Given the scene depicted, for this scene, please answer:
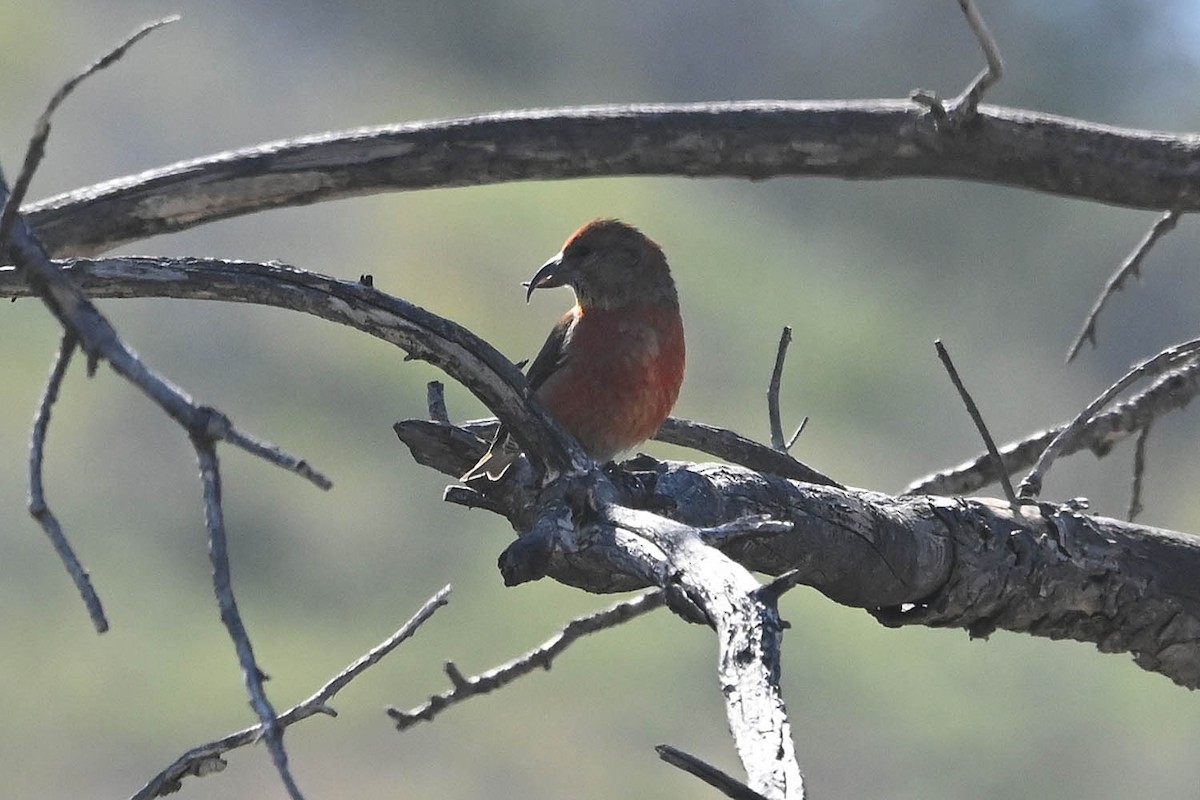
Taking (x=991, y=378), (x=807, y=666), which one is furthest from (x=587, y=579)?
(x=991, y=378)

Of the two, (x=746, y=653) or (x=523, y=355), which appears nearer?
(x=746, y=653)

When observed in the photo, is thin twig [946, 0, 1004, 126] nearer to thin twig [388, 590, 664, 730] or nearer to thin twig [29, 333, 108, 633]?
thin twig [388, 590, 664, 730]

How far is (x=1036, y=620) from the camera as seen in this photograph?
3838mm

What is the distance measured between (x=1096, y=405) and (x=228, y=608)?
97.8 inches

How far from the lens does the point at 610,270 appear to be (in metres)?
5.60

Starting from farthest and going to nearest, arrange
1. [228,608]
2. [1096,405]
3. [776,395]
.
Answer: [776,395] < [1096,405] < [228,608]

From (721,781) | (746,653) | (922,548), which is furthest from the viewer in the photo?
(922,548)

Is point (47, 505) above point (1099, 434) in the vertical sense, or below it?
below

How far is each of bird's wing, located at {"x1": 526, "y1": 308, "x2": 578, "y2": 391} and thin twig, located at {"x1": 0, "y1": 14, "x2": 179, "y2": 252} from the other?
3.30 meters

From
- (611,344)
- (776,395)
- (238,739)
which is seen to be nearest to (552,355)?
(611,344)

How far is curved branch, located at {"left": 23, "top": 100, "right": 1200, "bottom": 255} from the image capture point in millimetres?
3848

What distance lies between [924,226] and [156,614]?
109 feet

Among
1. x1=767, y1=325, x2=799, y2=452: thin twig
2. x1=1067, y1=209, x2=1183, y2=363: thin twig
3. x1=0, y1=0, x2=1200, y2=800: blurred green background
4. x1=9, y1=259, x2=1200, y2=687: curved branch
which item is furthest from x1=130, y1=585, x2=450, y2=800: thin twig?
x1=0, y1=0, x2=1200, y2=800: blurred green background

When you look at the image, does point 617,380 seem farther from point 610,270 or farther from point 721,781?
point 721,781
